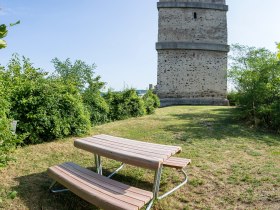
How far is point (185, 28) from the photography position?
20.0 metres

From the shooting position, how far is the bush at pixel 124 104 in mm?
9539

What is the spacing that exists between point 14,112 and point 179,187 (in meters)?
3.57

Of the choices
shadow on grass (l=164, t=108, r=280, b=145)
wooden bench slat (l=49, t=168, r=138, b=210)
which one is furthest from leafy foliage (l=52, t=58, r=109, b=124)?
wooden bench slat (l=49, t=168, r=138, b=210)

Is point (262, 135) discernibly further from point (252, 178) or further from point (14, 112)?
point (14, 112)

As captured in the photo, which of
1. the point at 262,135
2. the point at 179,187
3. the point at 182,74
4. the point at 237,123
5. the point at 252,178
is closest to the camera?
the point at 179,187

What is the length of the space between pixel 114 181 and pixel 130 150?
0.47m

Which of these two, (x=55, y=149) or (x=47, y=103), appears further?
(x=47, y=103)

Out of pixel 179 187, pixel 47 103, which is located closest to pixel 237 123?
pixel 179 187

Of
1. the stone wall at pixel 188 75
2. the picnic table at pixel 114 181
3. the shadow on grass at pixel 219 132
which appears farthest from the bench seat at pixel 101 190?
the stone wall at pixel 188 75

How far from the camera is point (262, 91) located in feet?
25.7

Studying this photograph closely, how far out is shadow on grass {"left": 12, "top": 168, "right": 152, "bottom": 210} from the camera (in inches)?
124

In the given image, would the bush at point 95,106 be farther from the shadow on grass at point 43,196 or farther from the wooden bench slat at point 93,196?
the wooden bench slat at point 93,196

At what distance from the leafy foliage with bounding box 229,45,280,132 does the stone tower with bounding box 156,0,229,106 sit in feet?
36.0

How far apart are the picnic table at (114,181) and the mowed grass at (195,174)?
344 millimetres
